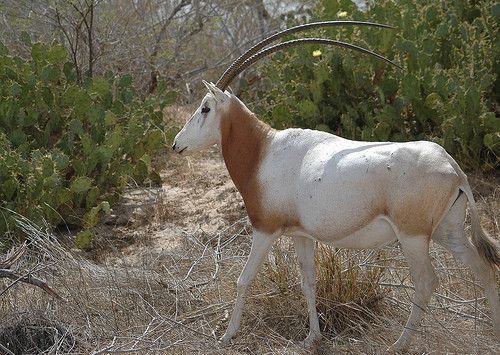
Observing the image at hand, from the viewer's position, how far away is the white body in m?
4.68

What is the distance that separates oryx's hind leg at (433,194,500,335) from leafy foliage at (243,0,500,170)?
269cm

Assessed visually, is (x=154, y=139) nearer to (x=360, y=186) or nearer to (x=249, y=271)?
(x=249, y=271)

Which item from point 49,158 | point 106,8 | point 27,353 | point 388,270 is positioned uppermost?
point 106,8

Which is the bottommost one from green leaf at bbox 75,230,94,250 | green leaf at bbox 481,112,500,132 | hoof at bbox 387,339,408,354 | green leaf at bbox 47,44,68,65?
hoof at bbox 387,339,408,354

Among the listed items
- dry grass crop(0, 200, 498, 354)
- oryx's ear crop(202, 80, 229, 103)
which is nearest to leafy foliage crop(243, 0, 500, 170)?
dry grass crop(0, 200, 498, 354)

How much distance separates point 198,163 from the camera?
9.46m

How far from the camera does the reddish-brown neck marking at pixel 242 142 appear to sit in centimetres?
537

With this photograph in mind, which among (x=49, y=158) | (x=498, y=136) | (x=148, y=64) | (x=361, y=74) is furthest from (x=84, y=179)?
(x=148, y=64)

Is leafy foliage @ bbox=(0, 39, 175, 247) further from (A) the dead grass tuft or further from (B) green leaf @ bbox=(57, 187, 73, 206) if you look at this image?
(A) the dead grass tuft

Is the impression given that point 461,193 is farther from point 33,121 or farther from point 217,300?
point 33,121

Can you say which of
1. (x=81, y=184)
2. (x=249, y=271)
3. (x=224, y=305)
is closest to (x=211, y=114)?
(x=249, y=271)

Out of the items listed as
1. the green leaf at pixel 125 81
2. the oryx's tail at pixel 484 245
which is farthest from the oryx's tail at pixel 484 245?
the green leaf at pixel 125 81

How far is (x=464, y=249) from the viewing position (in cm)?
491

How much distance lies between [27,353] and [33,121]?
3257 millimetres
